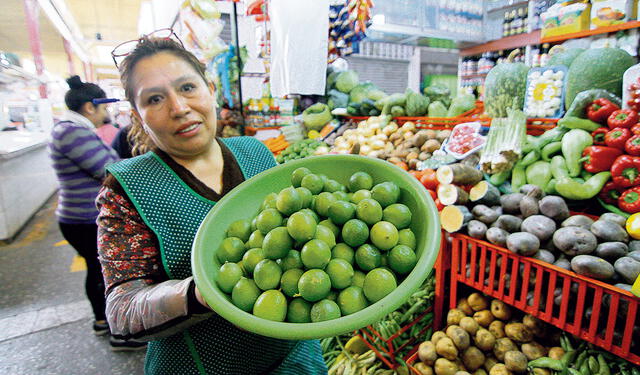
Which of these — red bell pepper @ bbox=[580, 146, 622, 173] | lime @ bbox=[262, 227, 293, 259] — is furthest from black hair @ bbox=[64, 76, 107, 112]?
red bell pepper @ bbox=[580, 146, 622, 173]

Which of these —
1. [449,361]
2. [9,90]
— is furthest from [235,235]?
[9,90]

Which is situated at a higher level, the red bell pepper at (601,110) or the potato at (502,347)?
the red bell pepper at (601,110)

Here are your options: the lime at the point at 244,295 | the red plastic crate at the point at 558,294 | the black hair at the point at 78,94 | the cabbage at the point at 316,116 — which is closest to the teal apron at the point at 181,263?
the lime at the point at 244,295

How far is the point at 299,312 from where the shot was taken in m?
0.86

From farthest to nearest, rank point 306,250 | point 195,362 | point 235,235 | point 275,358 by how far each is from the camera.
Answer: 1. point 275,358
2. point 195,362
3. point 235,235
4. point 306,250

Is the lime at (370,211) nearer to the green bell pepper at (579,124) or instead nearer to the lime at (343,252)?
the lime at (343,252)

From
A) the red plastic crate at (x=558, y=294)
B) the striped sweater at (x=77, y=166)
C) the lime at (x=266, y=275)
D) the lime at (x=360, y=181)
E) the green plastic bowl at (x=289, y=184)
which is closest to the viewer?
the green plastic bowl at (x=289, y=184)

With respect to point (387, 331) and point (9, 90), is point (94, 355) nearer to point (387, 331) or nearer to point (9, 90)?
point (387, 331)

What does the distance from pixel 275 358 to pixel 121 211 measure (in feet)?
2.72

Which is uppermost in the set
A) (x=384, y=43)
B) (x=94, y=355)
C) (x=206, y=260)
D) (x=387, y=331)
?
(x=384, y=43)

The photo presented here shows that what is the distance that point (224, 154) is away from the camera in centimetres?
147

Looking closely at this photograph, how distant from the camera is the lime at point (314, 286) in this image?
0.84 m

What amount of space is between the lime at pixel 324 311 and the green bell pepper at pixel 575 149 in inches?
74.8

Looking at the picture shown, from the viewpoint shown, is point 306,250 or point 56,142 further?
point 56,142
